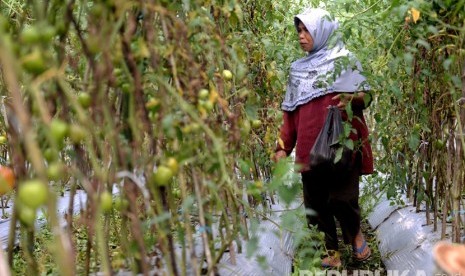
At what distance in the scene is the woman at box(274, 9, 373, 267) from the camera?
2.35 metres

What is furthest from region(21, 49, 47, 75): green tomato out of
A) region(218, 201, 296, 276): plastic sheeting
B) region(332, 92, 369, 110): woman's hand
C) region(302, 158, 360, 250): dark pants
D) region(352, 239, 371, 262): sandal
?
region(352, 239, 371, 262): sandal

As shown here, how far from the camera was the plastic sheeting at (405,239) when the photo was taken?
6.64 feet

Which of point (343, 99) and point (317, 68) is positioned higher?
point (317, 68)

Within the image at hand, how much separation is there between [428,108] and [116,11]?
1.55m

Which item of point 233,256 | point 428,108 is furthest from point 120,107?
point 428,108

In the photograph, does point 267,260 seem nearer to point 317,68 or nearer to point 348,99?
point 348,99

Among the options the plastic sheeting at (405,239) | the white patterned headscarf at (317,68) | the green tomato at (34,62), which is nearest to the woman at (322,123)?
the white patterned headscarf at (317,68)

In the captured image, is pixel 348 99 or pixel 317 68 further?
pixel 317 68

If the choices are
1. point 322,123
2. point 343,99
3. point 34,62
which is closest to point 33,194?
point 34,62

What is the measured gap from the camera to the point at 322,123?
2379 millimetres

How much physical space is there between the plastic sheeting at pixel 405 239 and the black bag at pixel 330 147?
1.34ft

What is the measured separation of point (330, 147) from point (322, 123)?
0.15 m

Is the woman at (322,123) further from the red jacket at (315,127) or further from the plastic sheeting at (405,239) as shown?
the plastic sheeting at (405,239)

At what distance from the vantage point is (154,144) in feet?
3.23
